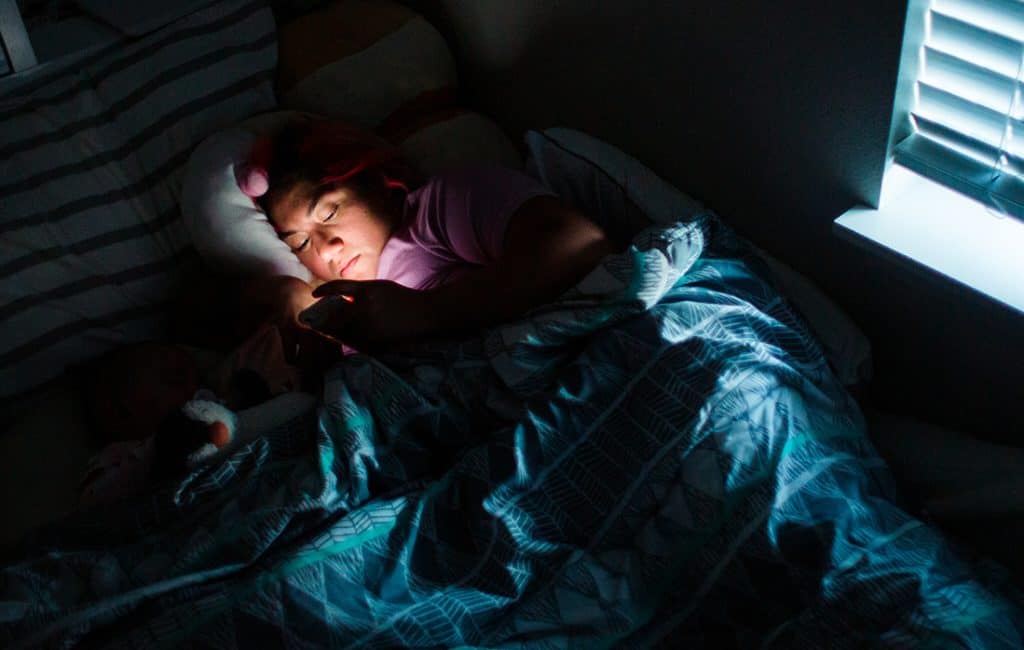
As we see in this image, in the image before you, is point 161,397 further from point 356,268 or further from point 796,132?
point 796,132

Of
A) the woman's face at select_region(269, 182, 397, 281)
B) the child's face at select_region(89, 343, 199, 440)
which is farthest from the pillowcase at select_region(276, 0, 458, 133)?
the child's face at select_region(89, 343, 199, 440)

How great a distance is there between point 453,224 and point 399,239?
137mm

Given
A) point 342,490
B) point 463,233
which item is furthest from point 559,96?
point 342,490

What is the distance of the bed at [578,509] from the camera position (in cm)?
117

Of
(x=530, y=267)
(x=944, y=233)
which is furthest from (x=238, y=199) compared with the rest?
(x=944, y=233)

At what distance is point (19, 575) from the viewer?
1258 millimetres

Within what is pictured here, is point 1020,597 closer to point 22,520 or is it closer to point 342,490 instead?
point 342,490

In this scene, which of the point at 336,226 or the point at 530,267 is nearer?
the point at 530,267

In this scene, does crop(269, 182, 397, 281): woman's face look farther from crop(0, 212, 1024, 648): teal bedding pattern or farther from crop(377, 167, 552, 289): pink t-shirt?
crop(0, 212, 1024, 648): teal bedding pattern

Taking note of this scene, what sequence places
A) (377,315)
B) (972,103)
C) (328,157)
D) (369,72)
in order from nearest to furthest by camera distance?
(972,103)
(377,315)
(328,157)
(369,72)

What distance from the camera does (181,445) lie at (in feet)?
4.58

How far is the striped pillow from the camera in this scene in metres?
1.64

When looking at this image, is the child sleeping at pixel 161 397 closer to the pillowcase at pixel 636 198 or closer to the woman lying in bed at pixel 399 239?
the woman lying in bed at pixel 399 239

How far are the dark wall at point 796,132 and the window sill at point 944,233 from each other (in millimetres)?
23
